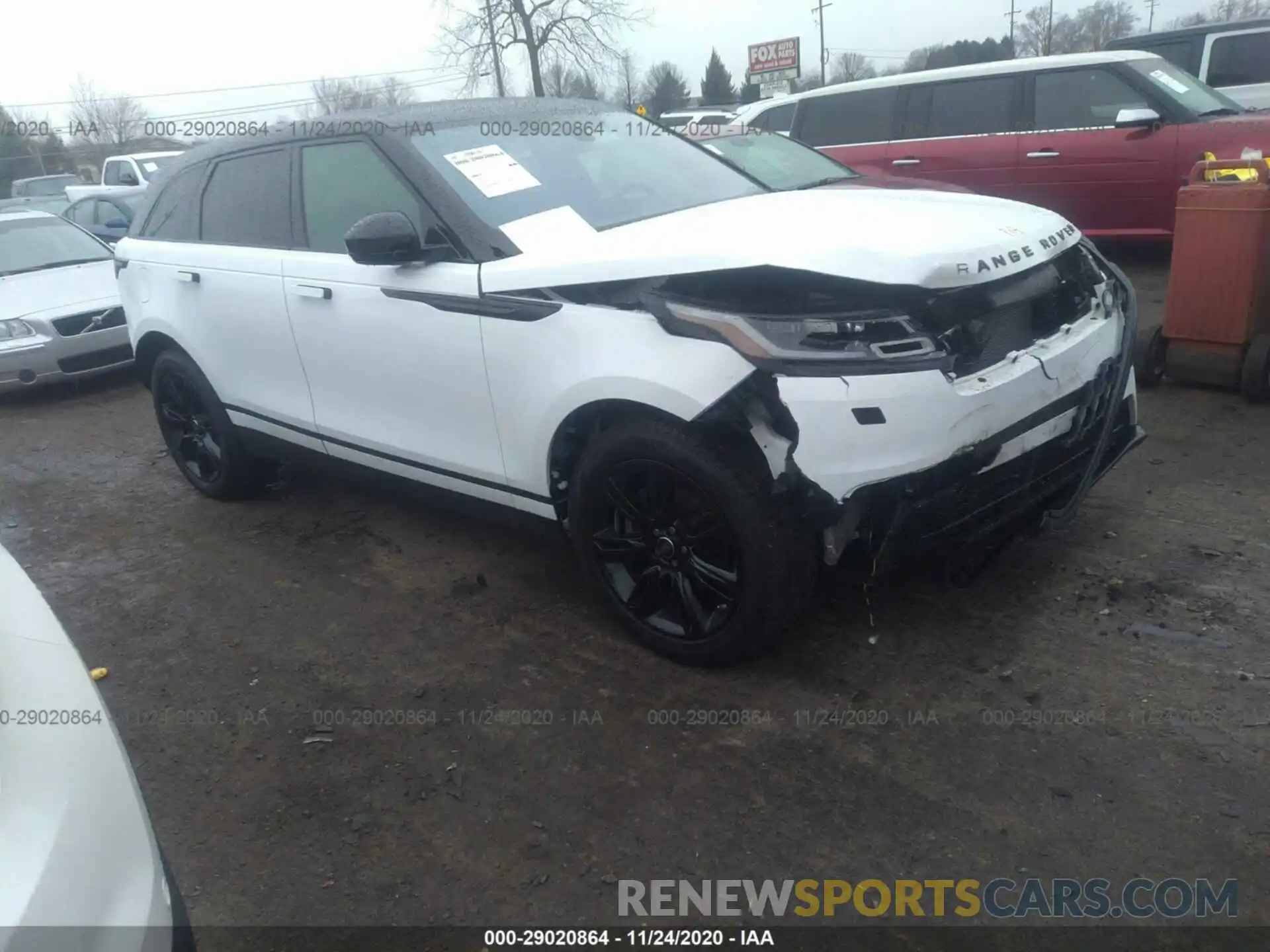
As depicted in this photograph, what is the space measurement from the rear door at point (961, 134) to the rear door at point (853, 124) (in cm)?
13

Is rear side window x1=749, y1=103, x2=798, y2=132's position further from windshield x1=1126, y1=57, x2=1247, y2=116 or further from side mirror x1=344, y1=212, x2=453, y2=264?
side mirror x1=344, y1=212, x2=453, y2=264

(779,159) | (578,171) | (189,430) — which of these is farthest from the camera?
(779,159)

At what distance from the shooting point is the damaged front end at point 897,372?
8.70 feet

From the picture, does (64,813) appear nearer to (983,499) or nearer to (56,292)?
(983,499)

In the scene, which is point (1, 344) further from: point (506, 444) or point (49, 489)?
point (506, 444)

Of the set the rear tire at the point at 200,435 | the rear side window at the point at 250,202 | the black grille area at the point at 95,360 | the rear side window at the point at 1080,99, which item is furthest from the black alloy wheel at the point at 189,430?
the rear side window at the point at 1080,99

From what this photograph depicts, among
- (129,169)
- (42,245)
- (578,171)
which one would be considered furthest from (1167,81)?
(129,169)

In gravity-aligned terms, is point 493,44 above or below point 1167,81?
above

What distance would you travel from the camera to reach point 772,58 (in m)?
52.8

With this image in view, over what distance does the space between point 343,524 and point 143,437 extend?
8.78ft

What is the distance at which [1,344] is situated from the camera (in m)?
7.54

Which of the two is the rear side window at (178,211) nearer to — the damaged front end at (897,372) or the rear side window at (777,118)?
the damaged front end at (897,372)

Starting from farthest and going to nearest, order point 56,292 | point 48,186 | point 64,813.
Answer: point 48,186 → point 56,292 → point 64,813

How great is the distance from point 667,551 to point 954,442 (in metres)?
0.92
